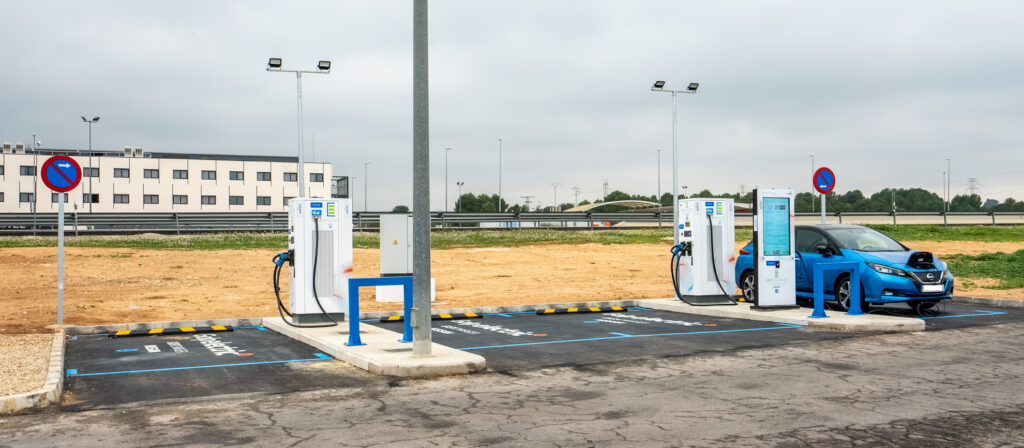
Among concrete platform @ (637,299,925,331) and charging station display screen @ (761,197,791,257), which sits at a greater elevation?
charging station display screen @ (761,197,791,257)

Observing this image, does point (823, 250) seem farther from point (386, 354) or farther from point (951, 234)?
point (951, 234)

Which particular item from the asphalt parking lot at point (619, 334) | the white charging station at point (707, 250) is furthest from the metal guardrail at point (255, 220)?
the asphalt parking lot at point (619, 334)

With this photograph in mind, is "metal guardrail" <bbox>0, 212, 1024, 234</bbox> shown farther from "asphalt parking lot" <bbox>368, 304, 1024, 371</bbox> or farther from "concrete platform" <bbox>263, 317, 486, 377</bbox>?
"concrete platform" <bbox>263, 317, 486, 377</bbox>

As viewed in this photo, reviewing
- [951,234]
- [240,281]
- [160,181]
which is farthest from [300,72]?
[160,181]

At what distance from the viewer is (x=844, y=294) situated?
1453 cm

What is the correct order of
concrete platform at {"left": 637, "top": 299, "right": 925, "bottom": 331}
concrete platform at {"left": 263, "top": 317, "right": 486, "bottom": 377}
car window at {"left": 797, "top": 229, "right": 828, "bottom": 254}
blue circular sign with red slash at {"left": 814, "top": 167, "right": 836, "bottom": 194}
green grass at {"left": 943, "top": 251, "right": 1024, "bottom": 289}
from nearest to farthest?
concrete platform at {"left": 263, "top": 317, "right": 486, "bottom": 377} < concrete platform at {"left": 637, "top": 299, "right": 925, "bottom": 331} < car window at {"left": 797, "top": 229, "right": 828, "bottom": 254} < blue circular sign with red slash at {"left": 814, "top": 167, "right": 836, "bottom": 194} < green grass at {"left": 943, "top": 251, "right": 1024, "bottom": 289}

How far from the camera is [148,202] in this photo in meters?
76.6

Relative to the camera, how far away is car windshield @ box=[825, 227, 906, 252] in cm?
1488

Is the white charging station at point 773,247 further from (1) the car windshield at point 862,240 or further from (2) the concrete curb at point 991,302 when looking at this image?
(2) the concrete curb at point 991,302

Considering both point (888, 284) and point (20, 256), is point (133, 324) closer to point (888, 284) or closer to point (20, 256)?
point (888, 284)

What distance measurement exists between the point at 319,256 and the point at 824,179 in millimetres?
10559

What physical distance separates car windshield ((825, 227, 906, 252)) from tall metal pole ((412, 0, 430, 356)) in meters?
8.64

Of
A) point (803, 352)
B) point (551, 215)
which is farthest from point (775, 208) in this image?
point (551, 215)

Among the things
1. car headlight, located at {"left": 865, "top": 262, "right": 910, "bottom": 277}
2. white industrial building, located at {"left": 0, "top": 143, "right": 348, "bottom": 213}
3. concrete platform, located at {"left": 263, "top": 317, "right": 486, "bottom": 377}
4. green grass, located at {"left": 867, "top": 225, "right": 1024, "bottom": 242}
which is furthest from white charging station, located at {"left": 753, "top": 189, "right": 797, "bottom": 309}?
white industrial building, located at {"left": 0, "top": 143, "right": 348, "bottom": 213}
